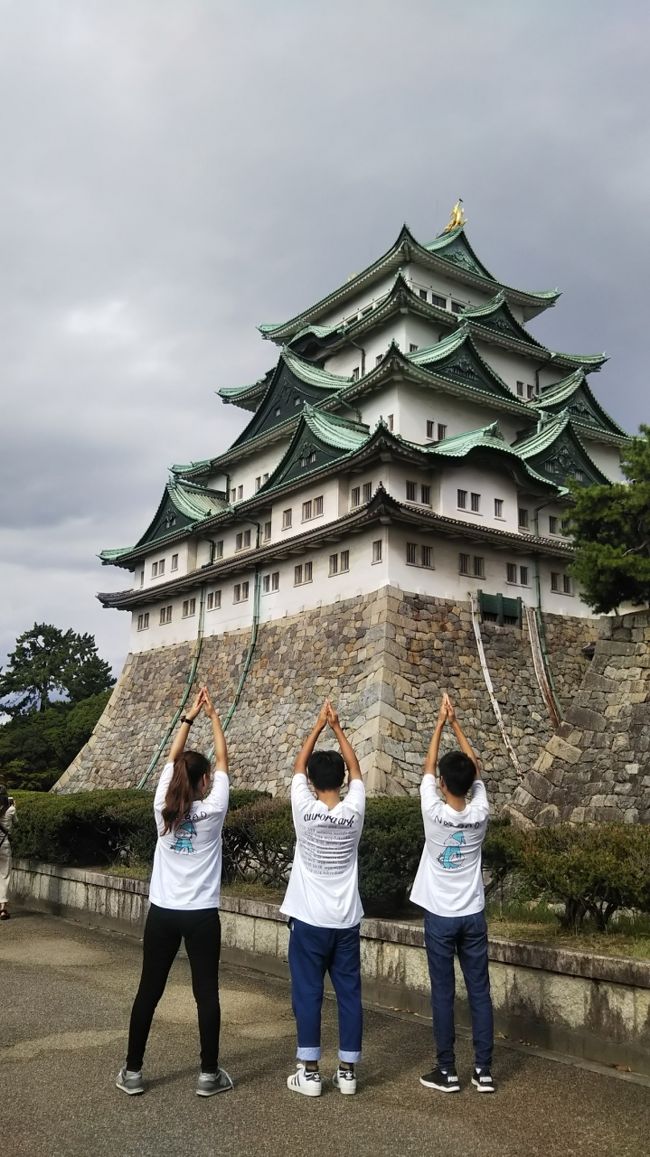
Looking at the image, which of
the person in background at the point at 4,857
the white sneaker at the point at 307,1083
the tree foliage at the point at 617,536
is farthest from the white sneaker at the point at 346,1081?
the tree foliage at the point at 617,536

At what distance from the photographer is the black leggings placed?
512cm

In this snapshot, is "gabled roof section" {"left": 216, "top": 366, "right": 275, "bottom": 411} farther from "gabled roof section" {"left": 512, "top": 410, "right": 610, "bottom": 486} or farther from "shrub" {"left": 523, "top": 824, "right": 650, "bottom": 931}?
"shrub" {"left": 523, "top": 824, "right": 650, "bottom": 931}

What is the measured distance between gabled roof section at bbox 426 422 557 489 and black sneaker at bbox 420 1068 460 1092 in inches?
813

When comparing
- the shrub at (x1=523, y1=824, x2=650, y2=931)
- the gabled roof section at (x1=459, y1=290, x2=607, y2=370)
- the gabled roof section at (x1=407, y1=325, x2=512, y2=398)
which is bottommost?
the shrub at (x1=523, y1=824, x2=650, y2=931)

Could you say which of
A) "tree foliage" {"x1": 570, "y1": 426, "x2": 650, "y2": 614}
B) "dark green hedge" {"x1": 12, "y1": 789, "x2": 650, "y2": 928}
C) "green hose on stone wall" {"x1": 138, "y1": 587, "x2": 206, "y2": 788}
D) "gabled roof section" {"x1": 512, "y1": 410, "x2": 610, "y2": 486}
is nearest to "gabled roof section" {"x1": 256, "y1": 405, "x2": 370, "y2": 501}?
"green hose on stone wall" {"x1": 138, "y1": 587, "x2": 206, "y2": 788}

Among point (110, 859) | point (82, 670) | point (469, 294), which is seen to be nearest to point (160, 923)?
point (110, 859)

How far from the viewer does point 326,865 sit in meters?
5.35

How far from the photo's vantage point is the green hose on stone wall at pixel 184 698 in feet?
96.5

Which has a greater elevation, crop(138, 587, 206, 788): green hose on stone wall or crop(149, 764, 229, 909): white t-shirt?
crop(138, 587, 206, 788): green hose on stone wall

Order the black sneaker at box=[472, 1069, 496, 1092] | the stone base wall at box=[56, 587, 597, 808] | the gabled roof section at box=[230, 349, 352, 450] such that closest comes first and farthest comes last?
the black sneaker at box=[472, 1069, 496, 1092] < the stone base wall at box=[56, 587, 597, 808] < the gabled roof section at box=[230, 349, 352, 450]

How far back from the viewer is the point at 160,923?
17.1ft

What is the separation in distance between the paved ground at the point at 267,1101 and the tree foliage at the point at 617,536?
42.3ft

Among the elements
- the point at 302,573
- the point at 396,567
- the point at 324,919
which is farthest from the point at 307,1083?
the point at 302,573

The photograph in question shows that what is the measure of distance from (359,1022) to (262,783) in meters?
19.4
